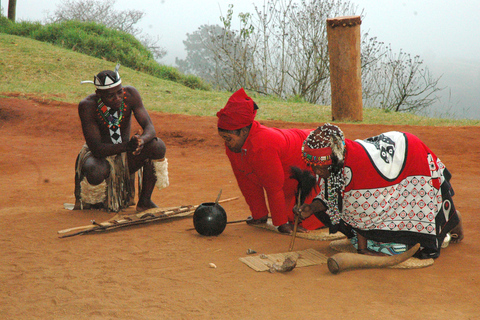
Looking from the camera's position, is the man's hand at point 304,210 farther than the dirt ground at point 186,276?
Yes

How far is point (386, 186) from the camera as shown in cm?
306

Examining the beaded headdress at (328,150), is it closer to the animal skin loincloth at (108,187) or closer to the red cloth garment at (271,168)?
the red cloth garment at (271,168)

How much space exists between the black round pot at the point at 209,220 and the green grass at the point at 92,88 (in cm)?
615

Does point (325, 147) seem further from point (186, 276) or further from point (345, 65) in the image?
point (345, 65)

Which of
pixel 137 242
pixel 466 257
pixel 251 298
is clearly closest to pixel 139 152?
pixel 137 242

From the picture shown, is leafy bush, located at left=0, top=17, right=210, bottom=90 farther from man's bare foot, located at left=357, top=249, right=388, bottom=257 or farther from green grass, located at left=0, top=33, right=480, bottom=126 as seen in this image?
man's bare foot, located at left=357, top=249, right=388, bottom=257

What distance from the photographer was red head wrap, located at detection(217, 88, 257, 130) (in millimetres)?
3592

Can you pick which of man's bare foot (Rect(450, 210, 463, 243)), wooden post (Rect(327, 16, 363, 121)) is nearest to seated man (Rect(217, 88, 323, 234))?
man's bare foot (Rect(450, 210, 463, 243))

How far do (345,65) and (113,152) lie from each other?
592 centimetres

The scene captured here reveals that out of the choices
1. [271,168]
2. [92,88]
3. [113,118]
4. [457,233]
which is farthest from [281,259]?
[92,88]

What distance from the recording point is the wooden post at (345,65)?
348 inches

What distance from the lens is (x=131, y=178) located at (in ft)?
14.8

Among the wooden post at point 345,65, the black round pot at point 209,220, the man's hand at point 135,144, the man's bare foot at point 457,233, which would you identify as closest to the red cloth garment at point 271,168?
the black round pot at point 209,220

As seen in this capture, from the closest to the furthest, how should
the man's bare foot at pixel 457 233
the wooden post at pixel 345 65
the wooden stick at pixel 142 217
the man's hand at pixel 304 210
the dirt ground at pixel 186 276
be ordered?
the dirt ground at pixel 186 276 → the man's hand at pixel 304 210 → the man's bare foot at pixel 457 233 → the wooden stick at pixel 142 217 → the wooden post at pixel 345 65
